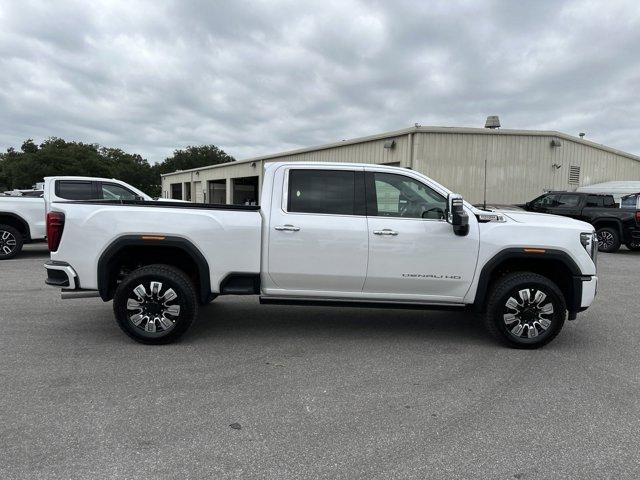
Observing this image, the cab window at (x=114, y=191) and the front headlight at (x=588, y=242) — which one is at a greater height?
the cab window at (x=114, y=191)

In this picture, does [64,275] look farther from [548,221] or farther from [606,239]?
[606,239]

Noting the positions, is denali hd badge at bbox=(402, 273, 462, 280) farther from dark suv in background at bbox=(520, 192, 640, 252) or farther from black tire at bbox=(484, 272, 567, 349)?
dark suv in background at bbox=(520, 192, 640, 252)

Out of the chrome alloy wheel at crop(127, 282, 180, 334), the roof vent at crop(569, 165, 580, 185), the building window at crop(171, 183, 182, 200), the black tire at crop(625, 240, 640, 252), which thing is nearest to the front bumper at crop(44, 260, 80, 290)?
the chrome alloy wheel at crop(127, 282, 180, 334)

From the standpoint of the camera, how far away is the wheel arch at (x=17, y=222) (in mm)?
10141

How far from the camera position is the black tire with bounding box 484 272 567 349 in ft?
14.8

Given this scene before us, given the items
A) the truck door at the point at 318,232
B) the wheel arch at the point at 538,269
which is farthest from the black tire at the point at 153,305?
the wheel arch at the point at 538,269

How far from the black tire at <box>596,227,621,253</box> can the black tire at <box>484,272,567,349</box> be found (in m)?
10.6

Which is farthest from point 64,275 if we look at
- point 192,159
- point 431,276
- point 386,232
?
point 192,159

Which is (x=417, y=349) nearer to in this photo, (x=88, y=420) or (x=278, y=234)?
(x=278, y=234)

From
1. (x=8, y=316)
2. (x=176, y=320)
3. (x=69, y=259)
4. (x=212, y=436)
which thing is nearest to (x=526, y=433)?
(x=212, y=436)

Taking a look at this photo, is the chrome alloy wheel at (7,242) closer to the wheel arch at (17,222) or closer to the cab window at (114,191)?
the wheel arch at (17,222)

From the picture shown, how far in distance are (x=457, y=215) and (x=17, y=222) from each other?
398 inches

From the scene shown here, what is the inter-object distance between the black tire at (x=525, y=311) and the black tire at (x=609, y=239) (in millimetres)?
10648

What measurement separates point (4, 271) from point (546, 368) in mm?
9291
